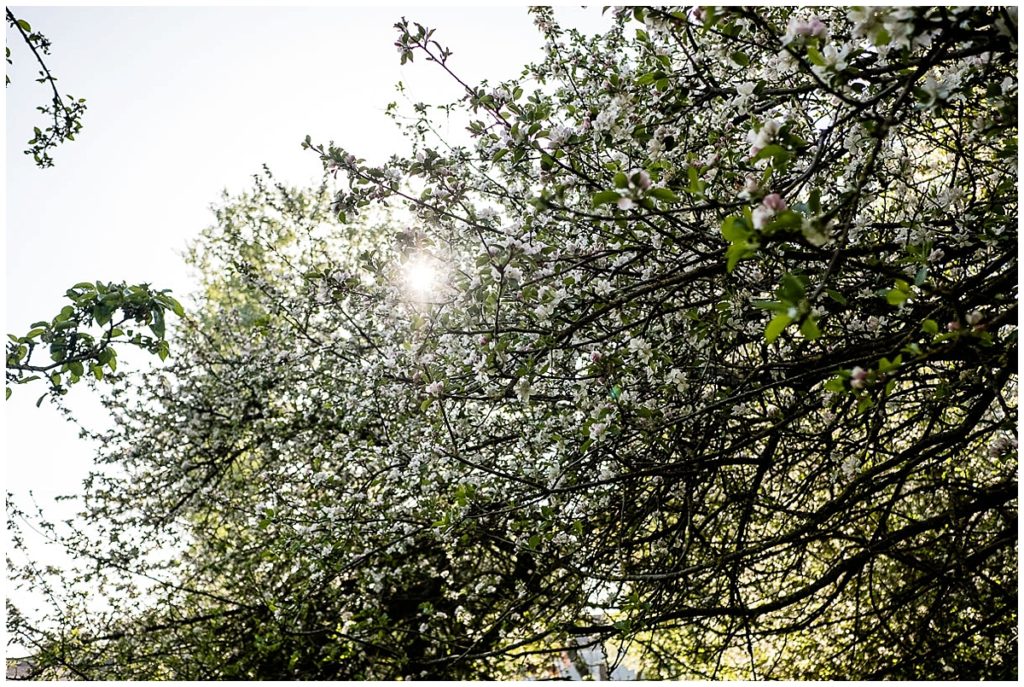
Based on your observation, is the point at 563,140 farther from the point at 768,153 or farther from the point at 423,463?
the point at 423,463

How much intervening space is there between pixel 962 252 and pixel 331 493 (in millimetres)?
5327

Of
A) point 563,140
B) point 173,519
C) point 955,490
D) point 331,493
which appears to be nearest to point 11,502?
point 173,519

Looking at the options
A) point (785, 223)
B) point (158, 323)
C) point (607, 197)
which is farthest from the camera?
point (158, 323)

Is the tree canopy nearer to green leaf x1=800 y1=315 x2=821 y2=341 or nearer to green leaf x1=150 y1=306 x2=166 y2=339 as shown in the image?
green leaf x1=800 y1=315 x2=821 y2=341

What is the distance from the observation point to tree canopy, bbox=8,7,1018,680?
7.51 ft

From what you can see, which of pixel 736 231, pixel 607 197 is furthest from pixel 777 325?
pixel 607 197

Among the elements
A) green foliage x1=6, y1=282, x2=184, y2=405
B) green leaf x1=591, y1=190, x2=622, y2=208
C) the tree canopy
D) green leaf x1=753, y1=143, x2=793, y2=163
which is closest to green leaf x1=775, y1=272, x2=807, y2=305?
the tree canopy

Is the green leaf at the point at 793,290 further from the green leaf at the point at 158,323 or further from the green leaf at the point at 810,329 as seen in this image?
the green leaf at the point at 158,323

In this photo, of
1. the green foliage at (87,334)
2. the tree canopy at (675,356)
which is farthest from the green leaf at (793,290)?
the green foliage at (87,334)

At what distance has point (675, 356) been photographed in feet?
10.9

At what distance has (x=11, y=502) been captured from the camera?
21.7 feet

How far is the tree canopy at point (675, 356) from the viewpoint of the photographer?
229 cm

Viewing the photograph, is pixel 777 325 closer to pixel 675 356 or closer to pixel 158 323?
pixel 675 356

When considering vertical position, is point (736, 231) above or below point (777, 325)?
above
